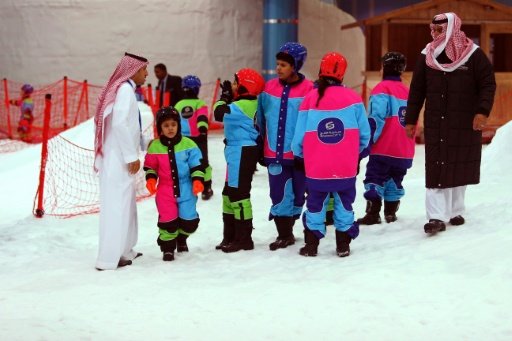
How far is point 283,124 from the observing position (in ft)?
18.5

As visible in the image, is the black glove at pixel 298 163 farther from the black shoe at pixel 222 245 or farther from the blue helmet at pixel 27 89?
the blue helmet at pixel 27 89

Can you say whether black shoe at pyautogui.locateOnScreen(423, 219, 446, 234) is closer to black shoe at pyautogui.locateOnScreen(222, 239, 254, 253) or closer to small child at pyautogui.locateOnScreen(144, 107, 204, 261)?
black shoe at pyautogui.locateOnScreen(222, 239, 254, 253)

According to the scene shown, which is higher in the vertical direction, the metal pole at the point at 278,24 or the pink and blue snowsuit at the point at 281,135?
the metal pole at the point at 278,24

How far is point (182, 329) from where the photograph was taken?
3.92 meters

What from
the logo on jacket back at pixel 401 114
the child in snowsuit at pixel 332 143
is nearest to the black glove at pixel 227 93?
the child in snowsuit at pixel 332 143

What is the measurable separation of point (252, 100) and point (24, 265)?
1.91 m

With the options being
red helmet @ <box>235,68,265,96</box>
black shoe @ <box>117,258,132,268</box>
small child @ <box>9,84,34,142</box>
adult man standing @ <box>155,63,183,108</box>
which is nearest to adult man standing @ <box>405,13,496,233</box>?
red helmet @ <box>235,68,265,96</box>

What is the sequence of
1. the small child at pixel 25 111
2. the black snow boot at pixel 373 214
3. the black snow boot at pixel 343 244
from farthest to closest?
the small child at pixel 25 111 < the black snow boot at pixel 373 214 < the black snow boot at pixel 343 244

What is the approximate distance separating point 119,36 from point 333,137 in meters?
9.81

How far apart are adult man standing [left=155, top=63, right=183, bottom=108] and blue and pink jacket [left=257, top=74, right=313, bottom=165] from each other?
492 centimetres

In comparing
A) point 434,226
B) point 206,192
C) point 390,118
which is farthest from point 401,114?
point 206,192

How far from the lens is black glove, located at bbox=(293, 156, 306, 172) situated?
5.55m

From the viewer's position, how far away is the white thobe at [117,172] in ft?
17.1

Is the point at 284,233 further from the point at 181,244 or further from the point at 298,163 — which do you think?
the point at 181,244
